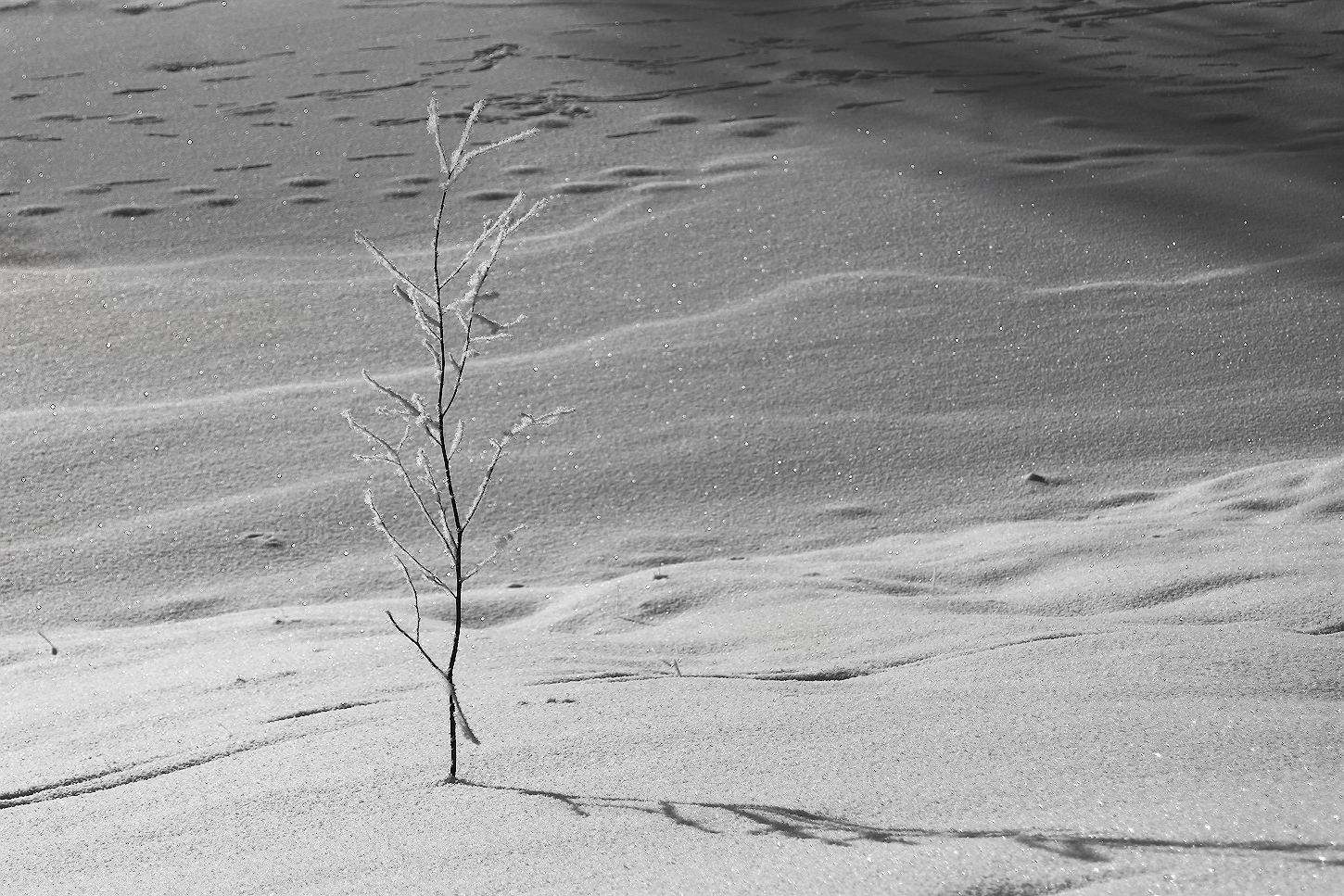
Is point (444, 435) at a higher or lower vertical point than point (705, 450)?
higher

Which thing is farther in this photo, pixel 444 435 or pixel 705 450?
pixel 705 450

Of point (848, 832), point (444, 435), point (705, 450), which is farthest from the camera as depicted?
point (705, 450)

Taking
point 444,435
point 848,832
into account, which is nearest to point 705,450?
point 444,435

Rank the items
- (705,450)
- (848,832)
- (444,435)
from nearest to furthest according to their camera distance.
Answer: (848,832)
(444,435)
(705,450)

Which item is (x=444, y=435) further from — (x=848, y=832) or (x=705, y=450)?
(x=848, y=832)

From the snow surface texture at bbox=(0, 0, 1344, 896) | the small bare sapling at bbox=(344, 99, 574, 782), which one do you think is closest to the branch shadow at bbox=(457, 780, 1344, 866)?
the snow surface texture at bbox=(0, 0, 1344, 896)

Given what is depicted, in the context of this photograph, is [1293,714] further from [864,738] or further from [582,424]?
[582,424]

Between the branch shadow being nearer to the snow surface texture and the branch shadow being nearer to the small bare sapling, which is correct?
the snow surface texture

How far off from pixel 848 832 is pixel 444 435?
101cm

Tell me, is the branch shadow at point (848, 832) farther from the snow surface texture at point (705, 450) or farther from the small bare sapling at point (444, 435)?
the small bare sapling at point (444, 435)

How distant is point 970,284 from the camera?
2924 mm

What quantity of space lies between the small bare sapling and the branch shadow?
155mm

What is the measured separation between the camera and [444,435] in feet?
6.00

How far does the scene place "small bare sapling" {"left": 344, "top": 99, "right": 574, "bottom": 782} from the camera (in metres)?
1.10
